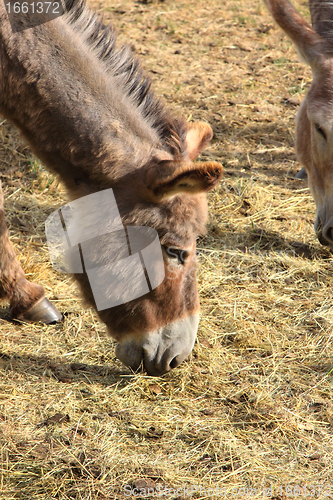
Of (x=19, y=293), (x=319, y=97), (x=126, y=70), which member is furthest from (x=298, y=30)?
(x=19, y=293)

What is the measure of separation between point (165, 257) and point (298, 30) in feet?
7.46

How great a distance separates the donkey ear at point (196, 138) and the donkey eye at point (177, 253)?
530 mm

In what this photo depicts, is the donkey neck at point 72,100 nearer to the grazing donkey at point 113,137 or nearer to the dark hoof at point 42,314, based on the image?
the grazing donkey at point 113,137

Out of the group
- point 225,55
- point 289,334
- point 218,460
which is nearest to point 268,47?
point 225,55

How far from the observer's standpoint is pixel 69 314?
3.57 m

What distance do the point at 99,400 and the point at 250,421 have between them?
2.97ft

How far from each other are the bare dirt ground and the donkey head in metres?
0.39

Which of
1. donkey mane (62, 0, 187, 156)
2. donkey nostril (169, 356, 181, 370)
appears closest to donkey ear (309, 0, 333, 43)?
donkey mane (62, 0, 187, 156)

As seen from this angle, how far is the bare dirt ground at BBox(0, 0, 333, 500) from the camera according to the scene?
2.38 metres

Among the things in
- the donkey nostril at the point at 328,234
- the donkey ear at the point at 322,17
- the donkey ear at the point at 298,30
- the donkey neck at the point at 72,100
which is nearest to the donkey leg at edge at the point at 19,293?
the donkey neck at the point at 72,100

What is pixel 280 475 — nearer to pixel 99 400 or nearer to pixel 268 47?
pixel 99 400

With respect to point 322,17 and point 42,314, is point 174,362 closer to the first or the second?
point 42,314

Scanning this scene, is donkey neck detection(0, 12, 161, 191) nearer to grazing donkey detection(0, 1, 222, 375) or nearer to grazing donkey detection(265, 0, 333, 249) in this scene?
grazing donkey detection(0, 1, 222, 375)

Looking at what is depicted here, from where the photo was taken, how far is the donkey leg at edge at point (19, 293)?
3.22m
